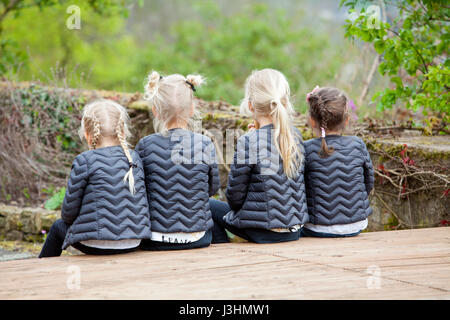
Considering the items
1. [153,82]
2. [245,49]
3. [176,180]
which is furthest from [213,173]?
[245,49]

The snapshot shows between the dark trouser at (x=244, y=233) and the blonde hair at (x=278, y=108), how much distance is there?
386 mm

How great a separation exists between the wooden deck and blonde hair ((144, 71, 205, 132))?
832mm

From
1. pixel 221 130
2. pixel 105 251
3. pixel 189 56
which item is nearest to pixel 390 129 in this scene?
pixel 221 130

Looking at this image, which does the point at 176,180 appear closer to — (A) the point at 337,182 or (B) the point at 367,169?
(A) the point at 337,182

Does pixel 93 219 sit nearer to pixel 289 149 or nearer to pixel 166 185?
pixel 166 185

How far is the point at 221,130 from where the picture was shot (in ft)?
19.6

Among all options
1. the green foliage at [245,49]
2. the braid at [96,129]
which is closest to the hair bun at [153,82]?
the braid at [96,129]

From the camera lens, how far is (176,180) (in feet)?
11.4

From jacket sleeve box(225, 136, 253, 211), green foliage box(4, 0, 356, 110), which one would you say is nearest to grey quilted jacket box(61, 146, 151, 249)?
jacket sleeve box(225, 136, 253, 211)

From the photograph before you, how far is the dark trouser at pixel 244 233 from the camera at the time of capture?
367 cm

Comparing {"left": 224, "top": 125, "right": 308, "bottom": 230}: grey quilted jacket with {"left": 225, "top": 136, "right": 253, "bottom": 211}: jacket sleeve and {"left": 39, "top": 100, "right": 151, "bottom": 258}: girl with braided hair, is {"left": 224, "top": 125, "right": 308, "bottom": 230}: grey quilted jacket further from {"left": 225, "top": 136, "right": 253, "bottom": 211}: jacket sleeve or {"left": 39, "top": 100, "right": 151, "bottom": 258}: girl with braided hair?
{"left": 39, "top": 100, "right": 151, "bottom": 258}: girl with braided hair

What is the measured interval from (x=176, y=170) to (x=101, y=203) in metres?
0.50

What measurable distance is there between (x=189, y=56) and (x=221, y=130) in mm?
10393

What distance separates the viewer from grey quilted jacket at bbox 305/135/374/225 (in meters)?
3.80
